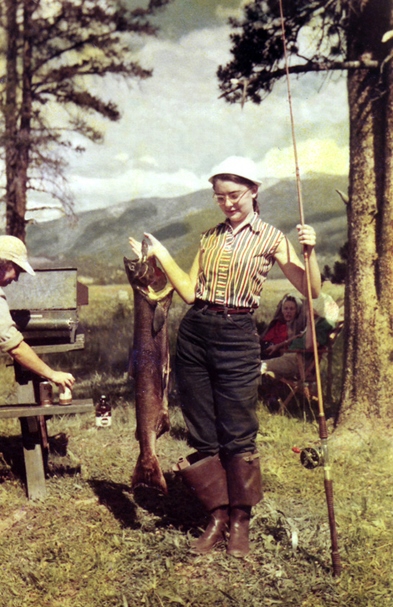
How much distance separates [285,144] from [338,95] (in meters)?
1.48

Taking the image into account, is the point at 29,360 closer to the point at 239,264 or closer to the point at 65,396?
the point at 65,396

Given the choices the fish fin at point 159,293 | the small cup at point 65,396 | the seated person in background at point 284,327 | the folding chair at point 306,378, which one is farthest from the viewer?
the seated person in background at point 284,327

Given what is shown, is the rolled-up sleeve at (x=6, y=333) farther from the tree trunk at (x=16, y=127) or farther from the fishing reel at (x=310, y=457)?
the tree trunk at (x=16, y=127)

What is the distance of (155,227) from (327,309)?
11.0 meters

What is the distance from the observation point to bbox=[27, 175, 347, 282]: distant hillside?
15.2 meters

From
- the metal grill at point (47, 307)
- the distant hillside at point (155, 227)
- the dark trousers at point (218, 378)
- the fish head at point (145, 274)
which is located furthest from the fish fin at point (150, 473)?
the distant hillside at point (155, 227)

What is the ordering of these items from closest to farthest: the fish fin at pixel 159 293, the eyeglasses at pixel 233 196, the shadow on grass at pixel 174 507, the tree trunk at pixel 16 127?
the eyeglasses at pixel 233 196
the fish fin at pixel 159 293
the shadow on grass at pixel 174 507
the tree trunk at pixel 16 127

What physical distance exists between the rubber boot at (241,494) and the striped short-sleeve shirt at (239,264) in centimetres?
95

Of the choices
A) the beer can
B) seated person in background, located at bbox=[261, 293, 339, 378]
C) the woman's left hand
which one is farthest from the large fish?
seated person in background, located at bbox=[261, 293, 339, 378]

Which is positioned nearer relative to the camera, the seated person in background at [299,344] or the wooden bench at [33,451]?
the wooden bench at [33,451]

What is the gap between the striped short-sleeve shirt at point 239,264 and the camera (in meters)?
3.72

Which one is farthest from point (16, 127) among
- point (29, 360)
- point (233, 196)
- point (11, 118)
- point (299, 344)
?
point (233, 196)

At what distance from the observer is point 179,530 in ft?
14.3

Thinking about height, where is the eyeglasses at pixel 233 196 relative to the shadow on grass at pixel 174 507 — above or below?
above
